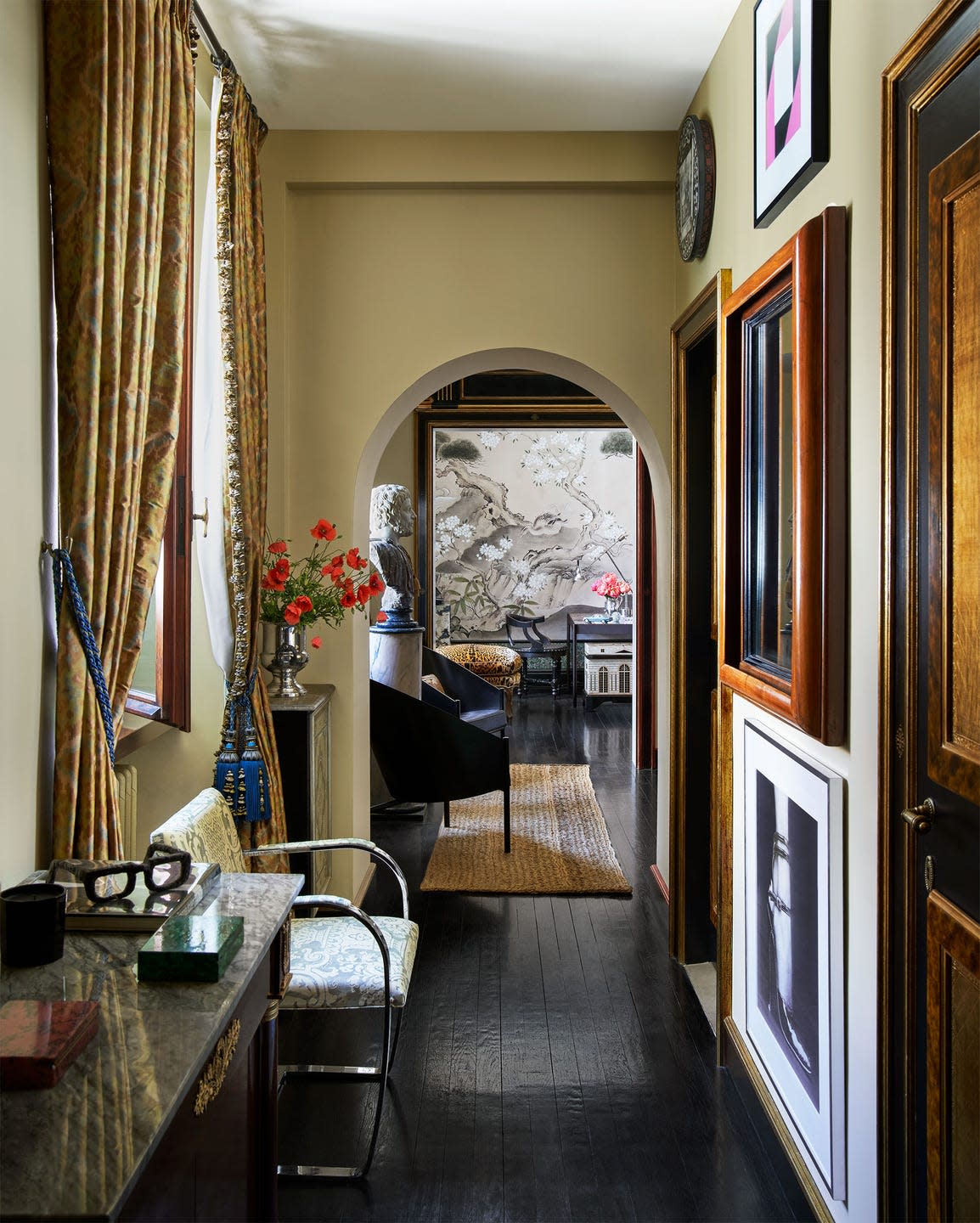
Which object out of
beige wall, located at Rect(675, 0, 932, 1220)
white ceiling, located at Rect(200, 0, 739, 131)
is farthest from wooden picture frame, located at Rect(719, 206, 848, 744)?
white ceiling, located at Rect(200, 0, 739, 131)

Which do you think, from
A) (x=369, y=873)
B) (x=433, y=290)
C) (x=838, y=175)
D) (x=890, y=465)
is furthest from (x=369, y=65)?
(x=369, y=873)

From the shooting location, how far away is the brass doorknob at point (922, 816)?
1683 mm

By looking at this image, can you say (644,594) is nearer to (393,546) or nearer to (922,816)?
(393,546)

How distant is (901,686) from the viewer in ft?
5.98

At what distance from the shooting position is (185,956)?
154cm

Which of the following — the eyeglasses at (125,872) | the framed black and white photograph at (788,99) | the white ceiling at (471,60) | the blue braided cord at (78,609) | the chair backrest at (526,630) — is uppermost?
the white ceiling at (471,60)

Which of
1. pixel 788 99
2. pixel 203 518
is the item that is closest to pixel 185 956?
pixel 203 518

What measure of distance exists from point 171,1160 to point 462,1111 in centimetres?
163

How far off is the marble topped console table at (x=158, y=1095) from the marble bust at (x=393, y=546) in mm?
3769

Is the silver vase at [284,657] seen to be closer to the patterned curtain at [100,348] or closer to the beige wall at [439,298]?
the beige wall at [439,298]

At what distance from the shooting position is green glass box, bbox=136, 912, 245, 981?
1.54 metres

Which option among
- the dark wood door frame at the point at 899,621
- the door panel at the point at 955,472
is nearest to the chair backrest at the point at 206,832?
the dark wood door frame at the point at 899,621

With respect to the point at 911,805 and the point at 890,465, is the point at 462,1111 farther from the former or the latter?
the point at 890,465

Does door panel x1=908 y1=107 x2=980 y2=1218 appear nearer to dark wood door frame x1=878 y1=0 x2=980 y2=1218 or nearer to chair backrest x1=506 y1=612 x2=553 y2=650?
dark wood door frame x1=878 y1=0 x2=980 y2=1218
